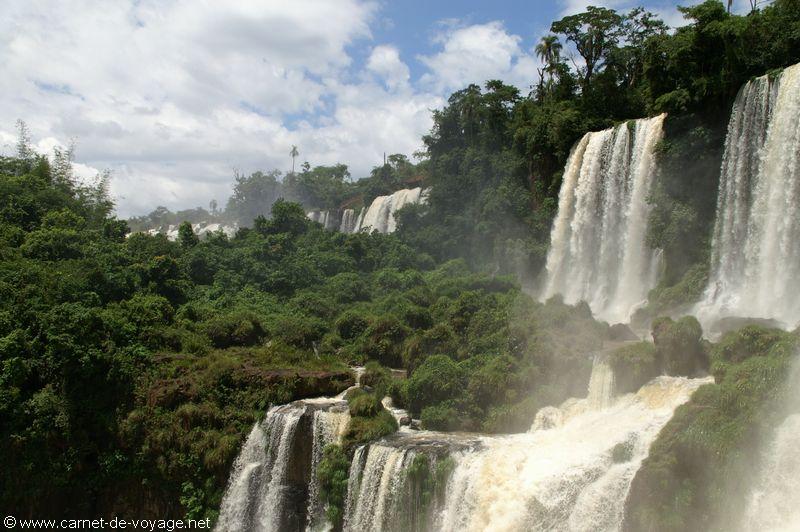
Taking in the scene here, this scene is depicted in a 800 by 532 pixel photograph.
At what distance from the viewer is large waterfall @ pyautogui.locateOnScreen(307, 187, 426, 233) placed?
45750 millimetres

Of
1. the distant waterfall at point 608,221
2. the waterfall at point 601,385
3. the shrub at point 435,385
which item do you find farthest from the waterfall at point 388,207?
the waterfall at point 601,385

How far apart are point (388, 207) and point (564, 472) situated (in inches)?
1414

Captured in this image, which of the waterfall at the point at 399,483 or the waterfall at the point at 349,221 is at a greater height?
the waterfall at the point at 349,221

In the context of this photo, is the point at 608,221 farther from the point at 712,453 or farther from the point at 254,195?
the point at 254,195

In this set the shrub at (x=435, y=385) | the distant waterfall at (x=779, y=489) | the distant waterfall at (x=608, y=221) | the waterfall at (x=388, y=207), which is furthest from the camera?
the waterfall at (x=388, y=207)

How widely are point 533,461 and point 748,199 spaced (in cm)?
1196

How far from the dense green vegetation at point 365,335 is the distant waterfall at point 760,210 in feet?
3.70

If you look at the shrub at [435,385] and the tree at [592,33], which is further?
the tree at [592,33]

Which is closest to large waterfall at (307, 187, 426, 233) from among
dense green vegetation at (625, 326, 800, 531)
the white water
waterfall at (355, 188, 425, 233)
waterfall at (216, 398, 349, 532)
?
waterfall at (355, 188, 425, 233)

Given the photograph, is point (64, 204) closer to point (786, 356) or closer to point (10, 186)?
point (10, 186)

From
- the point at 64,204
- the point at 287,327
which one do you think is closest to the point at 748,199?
the point at 287,327

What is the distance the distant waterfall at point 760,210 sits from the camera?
727 inches

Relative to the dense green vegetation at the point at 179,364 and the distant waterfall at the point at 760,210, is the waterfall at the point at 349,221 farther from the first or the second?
the distant waterfall at the point at 760,210

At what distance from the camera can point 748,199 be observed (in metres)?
20.2
